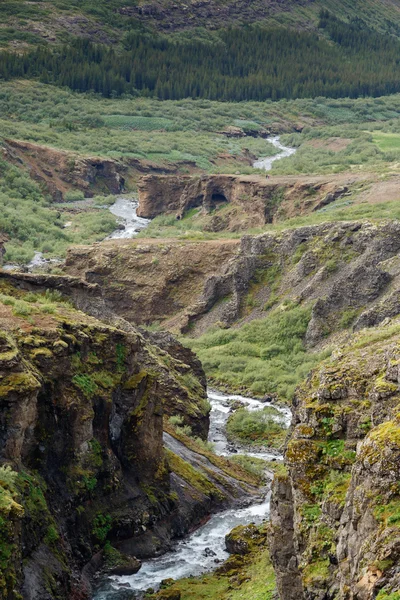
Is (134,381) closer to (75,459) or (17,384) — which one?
(75,459)

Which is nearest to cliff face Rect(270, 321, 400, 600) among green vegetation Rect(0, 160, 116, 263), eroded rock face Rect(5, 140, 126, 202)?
green vegetation Rect(0, 160, 116, 263)

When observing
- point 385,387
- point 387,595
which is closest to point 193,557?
point 385,387

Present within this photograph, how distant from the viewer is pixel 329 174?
457 ft

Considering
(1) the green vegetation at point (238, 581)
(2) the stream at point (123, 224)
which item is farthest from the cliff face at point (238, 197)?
(1) the green vegetation at point (238, 581)

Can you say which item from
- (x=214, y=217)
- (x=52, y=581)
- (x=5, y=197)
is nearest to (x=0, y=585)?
(x=52, y=581)

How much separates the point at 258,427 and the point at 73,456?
31.9 meters

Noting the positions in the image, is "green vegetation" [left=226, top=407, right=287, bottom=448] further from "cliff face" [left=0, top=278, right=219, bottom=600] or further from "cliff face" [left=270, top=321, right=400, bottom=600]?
"cliff face" [left=270, top=321, right=400, bottom=600]

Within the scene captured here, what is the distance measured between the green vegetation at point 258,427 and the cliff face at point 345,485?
32.5 metres

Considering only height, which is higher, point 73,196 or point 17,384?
point 17,384

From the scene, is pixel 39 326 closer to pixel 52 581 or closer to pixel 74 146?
pixel 52 581

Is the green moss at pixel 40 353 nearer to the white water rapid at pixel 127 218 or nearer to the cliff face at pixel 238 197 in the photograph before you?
the cliff face at pixel 238 197

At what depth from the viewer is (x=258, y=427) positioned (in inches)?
2970

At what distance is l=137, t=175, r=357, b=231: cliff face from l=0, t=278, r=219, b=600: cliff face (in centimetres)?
7575

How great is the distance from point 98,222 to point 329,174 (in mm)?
28537
